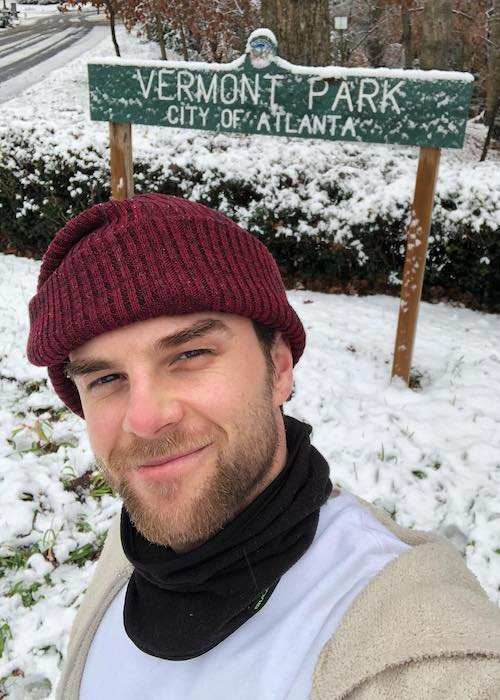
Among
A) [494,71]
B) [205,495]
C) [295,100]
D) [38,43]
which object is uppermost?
[38,43]

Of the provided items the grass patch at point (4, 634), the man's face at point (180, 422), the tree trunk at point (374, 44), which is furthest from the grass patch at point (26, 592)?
the tree trunk at point (374, 44)

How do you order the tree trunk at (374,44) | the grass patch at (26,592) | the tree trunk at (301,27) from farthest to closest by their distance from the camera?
the tree trunk at (374,44)
the tree trunk at (301,27)
the grass patch at (26,592)

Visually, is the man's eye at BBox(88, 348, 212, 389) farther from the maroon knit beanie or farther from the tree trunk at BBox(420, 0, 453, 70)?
the tree trunk at BBox(420, 0, 453, 70)

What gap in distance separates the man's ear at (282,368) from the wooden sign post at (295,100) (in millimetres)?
2147

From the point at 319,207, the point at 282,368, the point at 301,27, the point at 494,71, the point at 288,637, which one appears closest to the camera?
the point at 288,637

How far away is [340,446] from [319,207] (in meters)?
2.68

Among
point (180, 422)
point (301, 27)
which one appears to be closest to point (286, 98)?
point (180, 422)

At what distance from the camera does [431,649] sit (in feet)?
2.48

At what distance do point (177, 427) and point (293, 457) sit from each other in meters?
0.29

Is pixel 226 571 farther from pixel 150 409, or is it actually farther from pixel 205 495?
pixel 150 409

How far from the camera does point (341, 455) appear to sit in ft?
10.9

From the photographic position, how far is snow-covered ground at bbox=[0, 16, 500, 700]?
2541 mm

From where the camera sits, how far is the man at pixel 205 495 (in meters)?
0.92

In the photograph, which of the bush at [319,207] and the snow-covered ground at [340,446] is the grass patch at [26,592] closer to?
the snow-covered ground at [340,446]
